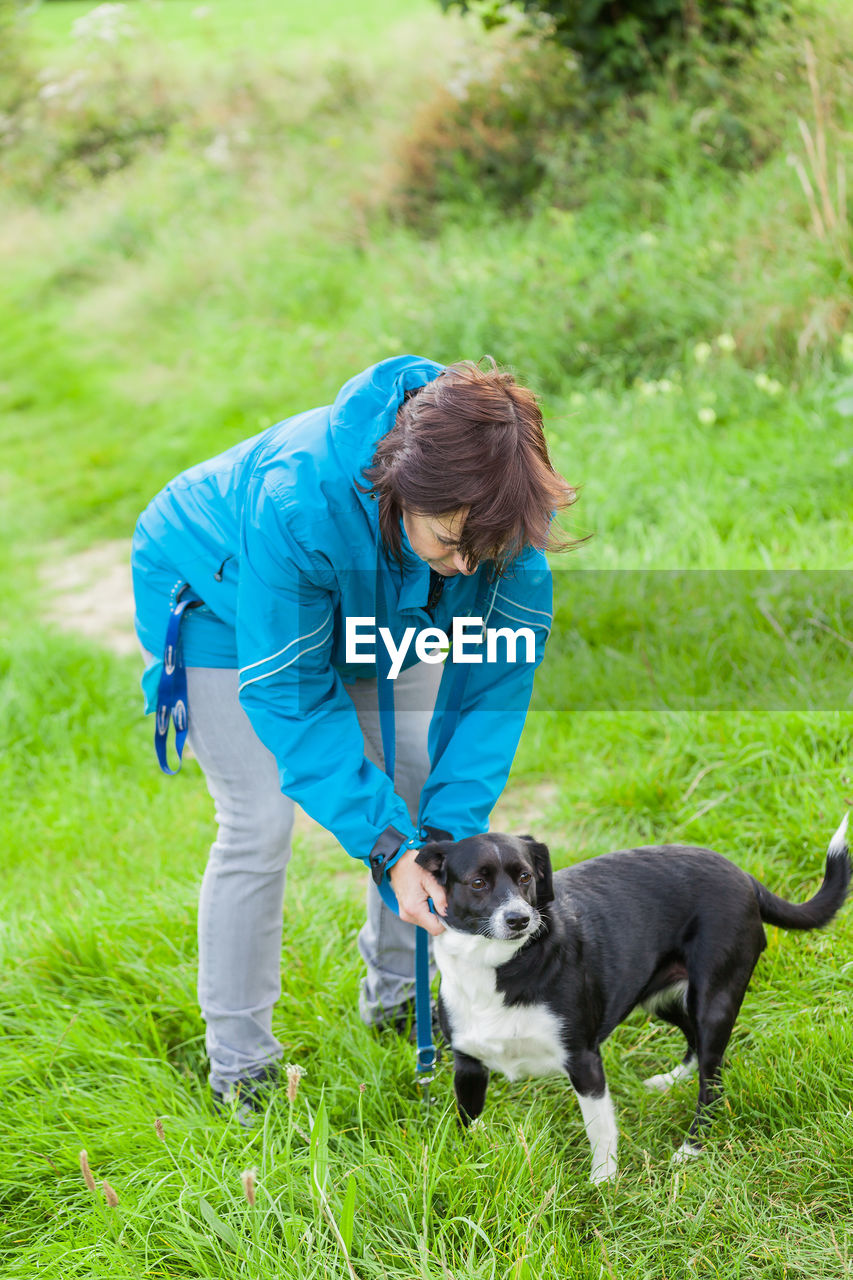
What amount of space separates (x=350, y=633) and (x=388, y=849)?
1.48ft

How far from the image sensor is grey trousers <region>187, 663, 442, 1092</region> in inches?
93.0

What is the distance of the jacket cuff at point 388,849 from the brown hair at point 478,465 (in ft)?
1.99

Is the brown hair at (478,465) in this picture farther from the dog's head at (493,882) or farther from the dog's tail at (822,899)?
the dog's tail at (822,899)

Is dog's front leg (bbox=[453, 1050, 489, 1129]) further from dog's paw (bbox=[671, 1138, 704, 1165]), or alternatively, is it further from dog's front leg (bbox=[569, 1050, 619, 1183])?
dog's paw (bbox=[671, 1138, 704, 1165])

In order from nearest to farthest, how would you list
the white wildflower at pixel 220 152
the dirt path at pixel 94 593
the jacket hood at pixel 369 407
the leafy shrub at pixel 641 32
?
1. the jacket hood at pixel 369 407
2. the dirt path at pixel 94 593
3. the leafy shrub at pixel 641 32
4. the white wildflower at pixel 220 152

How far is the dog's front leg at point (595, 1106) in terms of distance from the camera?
220 centimetres

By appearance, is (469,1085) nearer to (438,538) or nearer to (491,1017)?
(491,1017)

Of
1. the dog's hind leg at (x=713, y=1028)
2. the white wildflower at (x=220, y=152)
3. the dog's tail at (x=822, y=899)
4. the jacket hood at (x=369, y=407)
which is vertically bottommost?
the white wildflower at (x=220, y=152)

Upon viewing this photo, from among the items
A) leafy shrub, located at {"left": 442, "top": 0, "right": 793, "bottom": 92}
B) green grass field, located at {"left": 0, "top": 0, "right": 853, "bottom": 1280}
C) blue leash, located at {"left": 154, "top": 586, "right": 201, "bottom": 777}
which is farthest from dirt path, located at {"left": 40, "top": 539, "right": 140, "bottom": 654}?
leafy shrub, located at {"left": 442, "top": 0, "right": 793, "bottom": 92}

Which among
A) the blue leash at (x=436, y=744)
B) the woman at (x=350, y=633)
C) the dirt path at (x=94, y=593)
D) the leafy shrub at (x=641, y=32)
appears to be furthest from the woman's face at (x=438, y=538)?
the leafy shrub at (x=641, y=32)

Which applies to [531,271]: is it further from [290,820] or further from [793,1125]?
[793,1125]

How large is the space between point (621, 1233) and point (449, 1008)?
20.4 inches

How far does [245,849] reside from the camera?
2.36 metres

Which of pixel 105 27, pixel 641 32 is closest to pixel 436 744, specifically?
pixel 641 32
